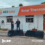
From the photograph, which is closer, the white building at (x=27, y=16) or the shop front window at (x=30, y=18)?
the white building at (x=27, y=16)

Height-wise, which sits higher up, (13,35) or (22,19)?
(22,19)

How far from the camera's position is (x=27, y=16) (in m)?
11.0

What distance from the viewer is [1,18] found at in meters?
12.5

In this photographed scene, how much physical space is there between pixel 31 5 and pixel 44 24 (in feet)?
11.9

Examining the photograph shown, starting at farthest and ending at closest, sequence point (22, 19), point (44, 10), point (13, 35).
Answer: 1. point (22, 19)
2. point (44, 10)
3. point (13, 35)

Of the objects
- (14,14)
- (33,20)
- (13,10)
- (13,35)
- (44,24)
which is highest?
(13,10)

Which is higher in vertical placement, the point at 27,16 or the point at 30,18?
the point at 27,16

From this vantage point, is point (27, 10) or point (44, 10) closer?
point (44, 10)

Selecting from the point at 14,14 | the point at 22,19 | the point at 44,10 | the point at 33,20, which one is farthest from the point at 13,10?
the point at 44,10

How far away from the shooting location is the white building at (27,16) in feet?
32.7

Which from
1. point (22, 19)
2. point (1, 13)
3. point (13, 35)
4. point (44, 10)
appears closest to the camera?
point (13, 35)

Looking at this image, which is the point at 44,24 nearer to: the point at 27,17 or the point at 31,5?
the point at 27,17

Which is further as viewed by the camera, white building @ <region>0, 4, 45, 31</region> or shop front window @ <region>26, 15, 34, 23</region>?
shop front window @ <region>26, 15, 34, 23</region>

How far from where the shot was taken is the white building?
9.97 meters
